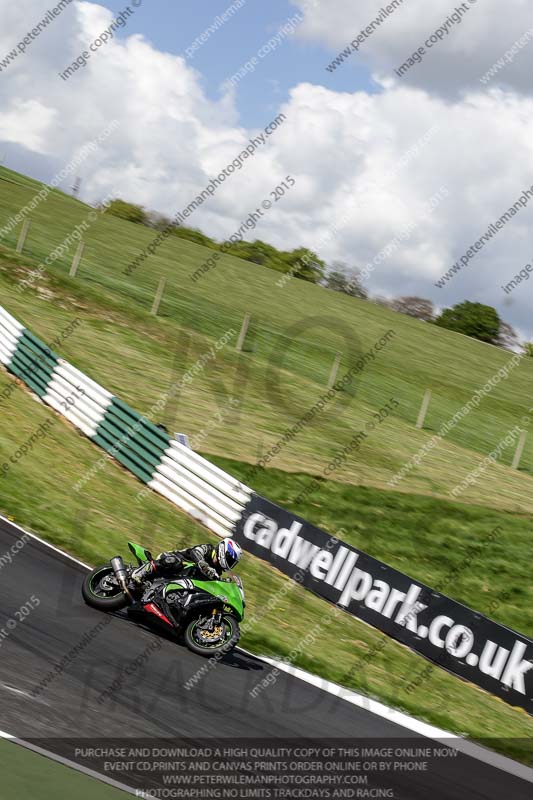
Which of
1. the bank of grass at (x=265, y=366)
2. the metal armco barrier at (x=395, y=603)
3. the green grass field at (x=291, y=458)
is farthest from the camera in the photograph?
the bank of grass at (x=265, y=366)

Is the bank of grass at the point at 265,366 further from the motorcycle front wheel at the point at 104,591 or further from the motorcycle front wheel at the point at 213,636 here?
the motorcycle front wheel at the point at 213,636

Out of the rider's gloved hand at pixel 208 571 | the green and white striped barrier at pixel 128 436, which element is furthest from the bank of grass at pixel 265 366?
the rider's gloved hand at pixel 208 571

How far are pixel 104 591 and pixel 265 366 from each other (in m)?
19.5

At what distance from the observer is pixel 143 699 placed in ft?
27.3

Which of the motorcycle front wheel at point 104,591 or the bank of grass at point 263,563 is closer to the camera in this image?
the motorcycle front wheel at point 104,591

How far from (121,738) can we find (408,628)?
7.79m

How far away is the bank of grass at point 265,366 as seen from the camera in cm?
A: 2272

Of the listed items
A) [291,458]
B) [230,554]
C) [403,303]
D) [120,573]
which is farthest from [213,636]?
[403,303]

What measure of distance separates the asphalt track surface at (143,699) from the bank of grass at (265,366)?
9.78 metres

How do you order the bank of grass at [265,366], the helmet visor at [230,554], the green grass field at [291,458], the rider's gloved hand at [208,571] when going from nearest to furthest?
the helmet visor at [230,554] → the rider's gloved hand at [208,571] → the green grass field at [291,458] → the bank of grass at [265,366]

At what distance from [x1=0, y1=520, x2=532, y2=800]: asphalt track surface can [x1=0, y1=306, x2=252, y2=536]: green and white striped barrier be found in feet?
15.7

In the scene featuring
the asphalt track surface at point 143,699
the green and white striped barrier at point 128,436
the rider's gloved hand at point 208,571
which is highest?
the green and white striped barrier at point 128,436

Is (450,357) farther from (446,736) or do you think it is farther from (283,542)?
(446,736)

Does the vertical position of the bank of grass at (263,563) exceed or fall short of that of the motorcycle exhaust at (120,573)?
it exceeds it
